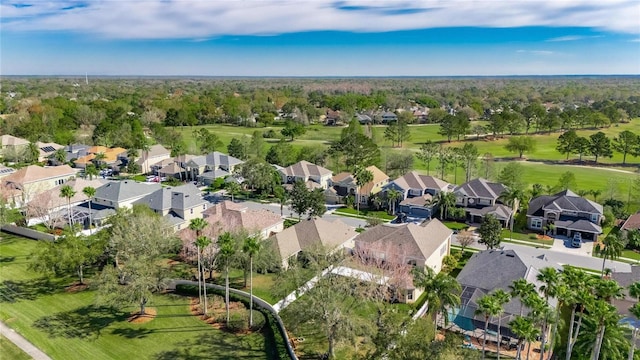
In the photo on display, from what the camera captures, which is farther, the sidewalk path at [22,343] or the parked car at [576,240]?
the parked car at [576,240]

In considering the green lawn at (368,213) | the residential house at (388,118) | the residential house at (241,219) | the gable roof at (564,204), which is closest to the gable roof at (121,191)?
the residential house at (241,219)

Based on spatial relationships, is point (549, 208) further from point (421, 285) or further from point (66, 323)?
point (66, 323)

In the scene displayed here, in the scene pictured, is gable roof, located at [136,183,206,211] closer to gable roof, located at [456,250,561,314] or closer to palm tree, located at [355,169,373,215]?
palm tree, located at [355,169,373,215]

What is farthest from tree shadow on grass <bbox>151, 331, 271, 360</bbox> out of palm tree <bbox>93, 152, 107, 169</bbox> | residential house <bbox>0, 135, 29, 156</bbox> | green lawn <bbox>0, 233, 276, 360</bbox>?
residential house <bbox>0, 135, 29, 156</bbox>

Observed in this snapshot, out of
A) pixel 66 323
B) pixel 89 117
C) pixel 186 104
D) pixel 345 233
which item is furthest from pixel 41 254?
pixel 186 104

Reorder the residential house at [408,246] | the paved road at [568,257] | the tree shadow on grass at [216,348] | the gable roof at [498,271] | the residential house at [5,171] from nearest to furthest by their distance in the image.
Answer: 1. the tree shadow on grass at [216,348]
2. the gable roof at [498,271]
3. the residential house at [408,246]
4. the paved road at [568,257]
5. the residential house at [5,171]

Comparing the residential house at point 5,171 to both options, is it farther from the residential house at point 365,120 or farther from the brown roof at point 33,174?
the residential house at point 365,120
